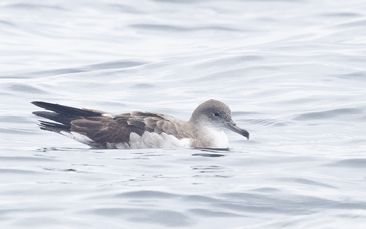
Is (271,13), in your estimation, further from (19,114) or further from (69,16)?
(19,114)

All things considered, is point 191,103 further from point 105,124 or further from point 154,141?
point 154,141

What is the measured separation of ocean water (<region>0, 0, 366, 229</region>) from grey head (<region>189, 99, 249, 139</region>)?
0.33 m

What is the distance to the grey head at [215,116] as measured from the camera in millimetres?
10062

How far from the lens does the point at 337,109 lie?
1220 centimetres

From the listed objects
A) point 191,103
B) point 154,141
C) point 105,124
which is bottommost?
point 154,141

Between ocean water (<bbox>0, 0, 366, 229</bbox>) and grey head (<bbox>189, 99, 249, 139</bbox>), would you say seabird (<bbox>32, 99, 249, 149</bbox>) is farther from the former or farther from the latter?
ocean water (<bbox>0, 0, 366, 229</bbox>)

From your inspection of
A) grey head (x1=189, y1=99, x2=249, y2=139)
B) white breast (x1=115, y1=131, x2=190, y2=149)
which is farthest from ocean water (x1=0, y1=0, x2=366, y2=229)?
grey head (x1=189, y1=99, x2=249, y2=139)

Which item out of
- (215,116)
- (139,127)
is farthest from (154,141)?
(215,116)

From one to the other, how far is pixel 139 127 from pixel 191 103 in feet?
12.6

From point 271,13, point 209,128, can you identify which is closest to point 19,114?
point 209,128

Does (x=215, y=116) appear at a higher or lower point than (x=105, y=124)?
higher

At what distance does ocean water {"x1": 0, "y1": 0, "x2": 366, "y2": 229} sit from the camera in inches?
261

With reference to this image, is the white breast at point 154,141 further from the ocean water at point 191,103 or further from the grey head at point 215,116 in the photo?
the grey head at point 215,116

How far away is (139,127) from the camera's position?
9.50 m
